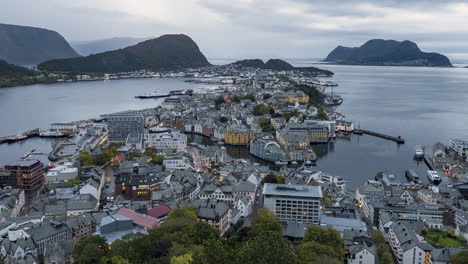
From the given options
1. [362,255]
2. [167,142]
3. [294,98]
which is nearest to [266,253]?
[362,255]

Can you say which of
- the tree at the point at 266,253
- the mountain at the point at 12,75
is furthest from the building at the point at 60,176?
the mountain at the point at 12,75

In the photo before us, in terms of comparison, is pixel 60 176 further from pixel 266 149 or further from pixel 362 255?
pixel 362 255

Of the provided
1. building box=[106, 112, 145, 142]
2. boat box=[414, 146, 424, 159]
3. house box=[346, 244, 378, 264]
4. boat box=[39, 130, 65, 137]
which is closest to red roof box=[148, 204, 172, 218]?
house box=[346, 244, 378, 264]

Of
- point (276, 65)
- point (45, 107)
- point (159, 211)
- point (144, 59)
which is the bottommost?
point (45, 107)

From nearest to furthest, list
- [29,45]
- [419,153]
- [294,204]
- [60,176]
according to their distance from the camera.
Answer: [294,204] < [60,176] < [419,153] < [29,45]

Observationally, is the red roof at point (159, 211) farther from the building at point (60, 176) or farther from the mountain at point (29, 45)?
the mountain at point (29, 45)

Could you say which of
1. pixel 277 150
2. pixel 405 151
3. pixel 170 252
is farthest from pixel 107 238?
pixel 405 151
